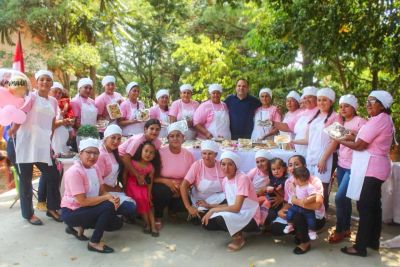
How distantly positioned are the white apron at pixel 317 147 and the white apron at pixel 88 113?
3.47 m

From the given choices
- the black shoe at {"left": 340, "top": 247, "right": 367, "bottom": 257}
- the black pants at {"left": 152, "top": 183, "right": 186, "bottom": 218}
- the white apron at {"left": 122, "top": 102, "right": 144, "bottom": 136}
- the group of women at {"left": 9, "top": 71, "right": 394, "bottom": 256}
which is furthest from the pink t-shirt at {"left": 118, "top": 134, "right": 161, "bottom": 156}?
the black shoe at {"left": 340, "top": 247, "right": 367, "bottom": 257}

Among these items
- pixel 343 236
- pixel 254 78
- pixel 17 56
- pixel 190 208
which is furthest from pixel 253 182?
pixel 254 78

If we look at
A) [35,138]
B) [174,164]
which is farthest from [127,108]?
[35,138]

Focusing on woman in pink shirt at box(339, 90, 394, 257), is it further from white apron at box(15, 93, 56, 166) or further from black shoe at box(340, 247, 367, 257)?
white apron at box(15, 93, 56, 166)

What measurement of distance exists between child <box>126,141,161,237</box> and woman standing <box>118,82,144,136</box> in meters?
1.57

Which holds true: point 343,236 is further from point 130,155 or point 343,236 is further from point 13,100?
point 13,100

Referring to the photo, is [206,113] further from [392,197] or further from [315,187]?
[392,197]

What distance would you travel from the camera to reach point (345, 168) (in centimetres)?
477

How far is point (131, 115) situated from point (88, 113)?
Result: 0.72m

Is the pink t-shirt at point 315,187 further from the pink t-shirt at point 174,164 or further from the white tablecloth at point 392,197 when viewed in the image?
the white tablecloth at point 392,197

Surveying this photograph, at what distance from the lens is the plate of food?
6312 millimetres

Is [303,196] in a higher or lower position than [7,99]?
lower

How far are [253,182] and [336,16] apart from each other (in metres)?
2.79

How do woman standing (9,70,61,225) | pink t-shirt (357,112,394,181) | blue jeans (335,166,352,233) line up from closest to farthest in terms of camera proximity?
pink t-shirt (357,112,394,181) < blue jeans (335,166,352,233) < woman standing (9,70,61,225)
